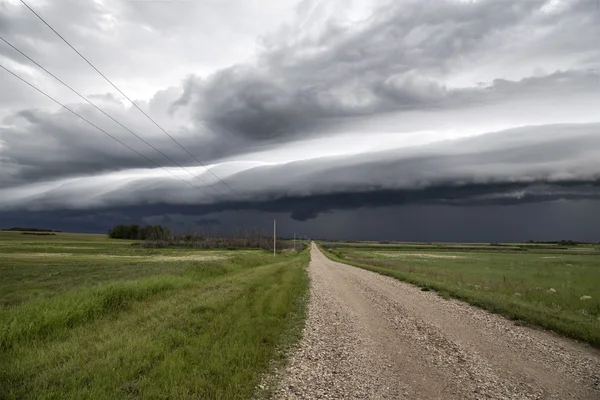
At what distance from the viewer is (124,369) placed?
27.6 ft

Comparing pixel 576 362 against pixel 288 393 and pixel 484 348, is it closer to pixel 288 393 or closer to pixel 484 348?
pixel 484 348

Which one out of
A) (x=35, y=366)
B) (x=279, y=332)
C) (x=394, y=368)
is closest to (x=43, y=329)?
(x=35, y=366)

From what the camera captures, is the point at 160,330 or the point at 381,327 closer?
the point at 160,330

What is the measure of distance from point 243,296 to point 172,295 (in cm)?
396

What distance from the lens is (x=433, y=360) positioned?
957cm

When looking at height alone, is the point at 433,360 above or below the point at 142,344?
below

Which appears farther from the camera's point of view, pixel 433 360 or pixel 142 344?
pixel 142 344

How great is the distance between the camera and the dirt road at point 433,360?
25.2ft

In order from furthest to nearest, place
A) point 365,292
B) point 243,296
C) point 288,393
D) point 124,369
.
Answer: point 365,292 → point 243,296 → point 124,369 → point 288,393

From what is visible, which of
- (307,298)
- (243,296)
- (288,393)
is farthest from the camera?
(307,298)

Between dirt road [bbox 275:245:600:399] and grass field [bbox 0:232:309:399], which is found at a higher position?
grass field [bbox 0:232:309:399]

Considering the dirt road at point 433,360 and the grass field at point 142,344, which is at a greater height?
the grass field at point 142,344

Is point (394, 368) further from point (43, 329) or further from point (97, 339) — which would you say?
point (43, 329)

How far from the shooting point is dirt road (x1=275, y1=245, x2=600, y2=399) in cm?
768
